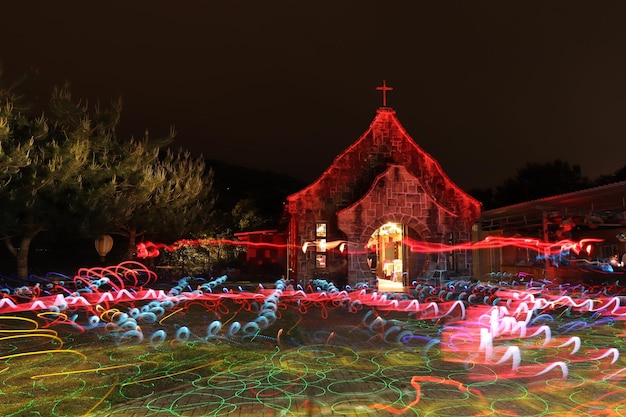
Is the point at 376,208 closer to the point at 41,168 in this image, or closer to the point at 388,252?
the point at 388,252

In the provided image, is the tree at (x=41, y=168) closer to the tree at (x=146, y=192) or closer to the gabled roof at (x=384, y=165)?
the tree at (x=146, y=192)

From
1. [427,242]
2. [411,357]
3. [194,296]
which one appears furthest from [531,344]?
[194,296]

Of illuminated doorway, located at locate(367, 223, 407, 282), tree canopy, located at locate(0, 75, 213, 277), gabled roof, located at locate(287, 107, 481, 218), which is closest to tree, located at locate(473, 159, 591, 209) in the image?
illuminated doorway, located at locate(367, 223, 407, 282)

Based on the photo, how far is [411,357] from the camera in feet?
27.3

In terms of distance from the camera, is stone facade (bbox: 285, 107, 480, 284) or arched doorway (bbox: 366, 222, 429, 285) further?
arched doorway (bbox: 366, 222, 429, 285)

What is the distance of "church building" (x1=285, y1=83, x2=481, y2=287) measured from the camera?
19.8m

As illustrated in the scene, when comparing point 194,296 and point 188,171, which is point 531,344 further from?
point 188,171

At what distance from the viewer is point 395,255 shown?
29.0 meters

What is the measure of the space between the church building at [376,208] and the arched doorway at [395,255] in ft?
0.30

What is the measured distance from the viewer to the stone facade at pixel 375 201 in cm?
1978

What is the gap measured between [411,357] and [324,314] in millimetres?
5864

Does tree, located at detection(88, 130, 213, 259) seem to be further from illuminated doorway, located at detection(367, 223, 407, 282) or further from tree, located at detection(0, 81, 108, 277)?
illuminated doorway, located at detection(367, 223, 407, 282)

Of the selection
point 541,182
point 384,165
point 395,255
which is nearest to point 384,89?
point 384,165

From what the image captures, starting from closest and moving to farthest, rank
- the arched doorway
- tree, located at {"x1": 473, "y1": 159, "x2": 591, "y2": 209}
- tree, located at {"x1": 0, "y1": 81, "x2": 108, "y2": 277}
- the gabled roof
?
tree, located at {"x1": 0, "y1": 81, "x2": 108, "y2": 277} < the gabled roof < the arched doorway < tree, located at {"x1": 473, "y1": 159, "x2": 591, "y2": 209}
